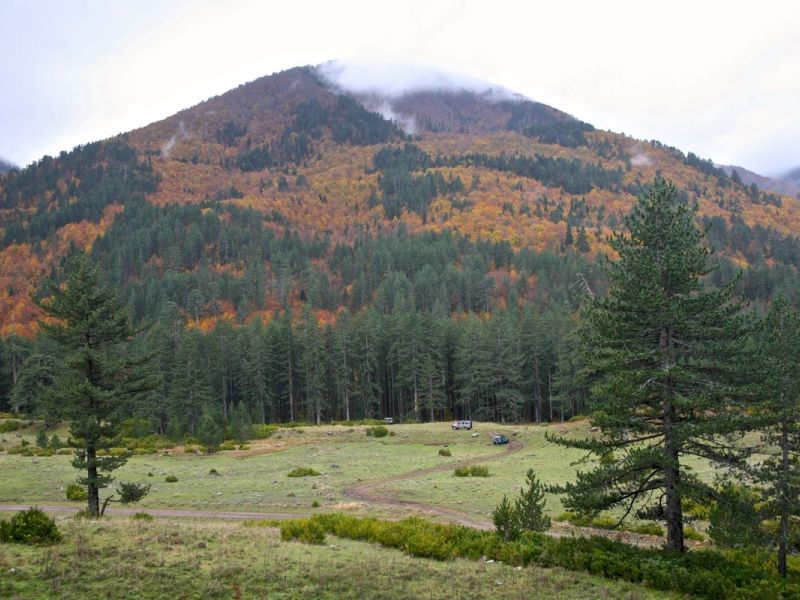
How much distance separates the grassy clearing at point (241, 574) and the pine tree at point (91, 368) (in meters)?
8.15

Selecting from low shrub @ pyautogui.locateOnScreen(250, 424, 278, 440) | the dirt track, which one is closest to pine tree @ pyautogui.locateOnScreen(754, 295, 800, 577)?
the dirt track

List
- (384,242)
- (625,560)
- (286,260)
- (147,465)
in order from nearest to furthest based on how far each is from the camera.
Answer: (625,560), (147,465), (286,260), (384,242)

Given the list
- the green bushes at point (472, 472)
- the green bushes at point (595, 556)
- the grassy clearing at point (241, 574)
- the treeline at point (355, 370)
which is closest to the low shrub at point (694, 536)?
the green bushes at point (595, 556)

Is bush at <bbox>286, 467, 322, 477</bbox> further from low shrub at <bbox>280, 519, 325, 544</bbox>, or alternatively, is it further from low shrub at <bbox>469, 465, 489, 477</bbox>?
low shrub at <bbox>280, 519, 325, 544</bbox>

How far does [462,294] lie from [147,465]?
99128mm

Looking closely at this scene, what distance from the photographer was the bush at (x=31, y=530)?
16.5 meters

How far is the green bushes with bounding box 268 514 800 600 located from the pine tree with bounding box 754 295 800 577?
2.09m

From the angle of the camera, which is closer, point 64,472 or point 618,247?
point 618,247

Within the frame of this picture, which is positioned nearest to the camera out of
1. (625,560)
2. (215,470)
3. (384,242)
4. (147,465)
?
(625,560)

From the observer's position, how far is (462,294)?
456ft

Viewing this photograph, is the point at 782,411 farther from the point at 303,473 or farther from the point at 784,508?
the point at 303,473

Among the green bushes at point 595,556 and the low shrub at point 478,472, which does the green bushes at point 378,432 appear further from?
the green bushes at point 595,556

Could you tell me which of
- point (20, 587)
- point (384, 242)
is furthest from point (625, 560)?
point (384, 242)

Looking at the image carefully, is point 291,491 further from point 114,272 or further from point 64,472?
point 114,272
